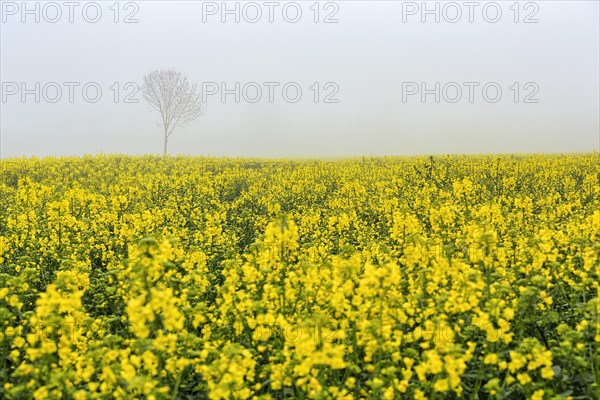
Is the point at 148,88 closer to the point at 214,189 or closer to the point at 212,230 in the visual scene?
the point at 214,189

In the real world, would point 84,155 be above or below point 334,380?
above

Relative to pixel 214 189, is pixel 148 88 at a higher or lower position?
higher

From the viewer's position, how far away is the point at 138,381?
14.3 feet

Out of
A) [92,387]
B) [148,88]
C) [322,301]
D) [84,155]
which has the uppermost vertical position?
[148,88]

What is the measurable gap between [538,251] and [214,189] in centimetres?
1657

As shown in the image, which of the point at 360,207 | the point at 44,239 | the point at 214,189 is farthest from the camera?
the point at 214,189

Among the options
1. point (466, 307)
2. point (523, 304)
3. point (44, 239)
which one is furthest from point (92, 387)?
point (44, 239)

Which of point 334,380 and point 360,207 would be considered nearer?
point 334,380

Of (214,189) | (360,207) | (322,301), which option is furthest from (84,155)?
(322,301)

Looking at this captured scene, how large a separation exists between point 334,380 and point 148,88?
55.2 m

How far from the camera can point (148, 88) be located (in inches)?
2202

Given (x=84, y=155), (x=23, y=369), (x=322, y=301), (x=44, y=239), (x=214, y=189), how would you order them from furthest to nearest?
(x=84, y=155) → (x=214, y=189) → (x=44, y=239) → (x=322, y=301) → (x=23, y=369)

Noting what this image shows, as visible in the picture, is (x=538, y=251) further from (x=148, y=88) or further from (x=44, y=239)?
(x=148, y=88)

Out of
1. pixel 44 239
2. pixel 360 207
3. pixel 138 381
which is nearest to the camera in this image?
pixel 138 381
